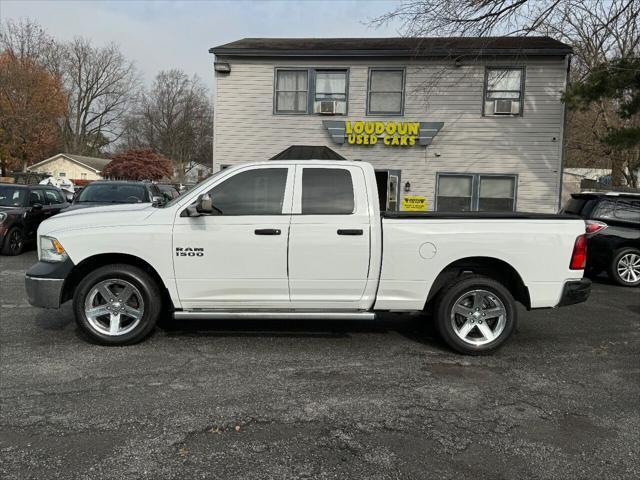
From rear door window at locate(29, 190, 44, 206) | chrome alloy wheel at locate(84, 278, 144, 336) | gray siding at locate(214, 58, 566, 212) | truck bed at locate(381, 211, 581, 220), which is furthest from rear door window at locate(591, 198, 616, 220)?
rear door window at locate(29, 190, 44, 206)

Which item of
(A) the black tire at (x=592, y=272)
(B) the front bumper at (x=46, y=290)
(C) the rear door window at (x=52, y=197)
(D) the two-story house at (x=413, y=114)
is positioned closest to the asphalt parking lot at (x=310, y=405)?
(B) the front bumper at (x=46, y=290)

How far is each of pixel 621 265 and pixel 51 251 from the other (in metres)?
9.35

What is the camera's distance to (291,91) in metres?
15.7

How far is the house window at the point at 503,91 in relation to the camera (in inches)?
591

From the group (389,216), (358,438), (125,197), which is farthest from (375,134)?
(358,438)

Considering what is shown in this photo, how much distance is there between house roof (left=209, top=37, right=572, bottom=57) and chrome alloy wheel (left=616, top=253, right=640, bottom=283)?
695 cm

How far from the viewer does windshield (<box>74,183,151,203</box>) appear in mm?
11102

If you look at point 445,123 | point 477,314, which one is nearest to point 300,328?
point 477,314

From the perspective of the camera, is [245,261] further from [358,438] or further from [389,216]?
[358,438]

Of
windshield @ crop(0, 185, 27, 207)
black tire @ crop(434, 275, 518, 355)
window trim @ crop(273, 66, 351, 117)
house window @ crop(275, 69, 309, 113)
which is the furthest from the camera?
house window @ crop(275, 69, 309, 113)

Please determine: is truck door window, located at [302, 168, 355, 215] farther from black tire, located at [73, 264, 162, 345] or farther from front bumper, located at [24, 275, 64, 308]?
front bumper, located at [24, 275, 64, 308]

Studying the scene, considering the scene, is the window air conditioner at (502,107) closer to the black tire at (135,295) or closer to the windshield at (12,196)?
the windshield at (12,196)

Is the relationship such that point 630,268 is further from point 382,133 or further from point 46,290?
point 46,290

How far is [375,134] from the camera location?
15.4 m
